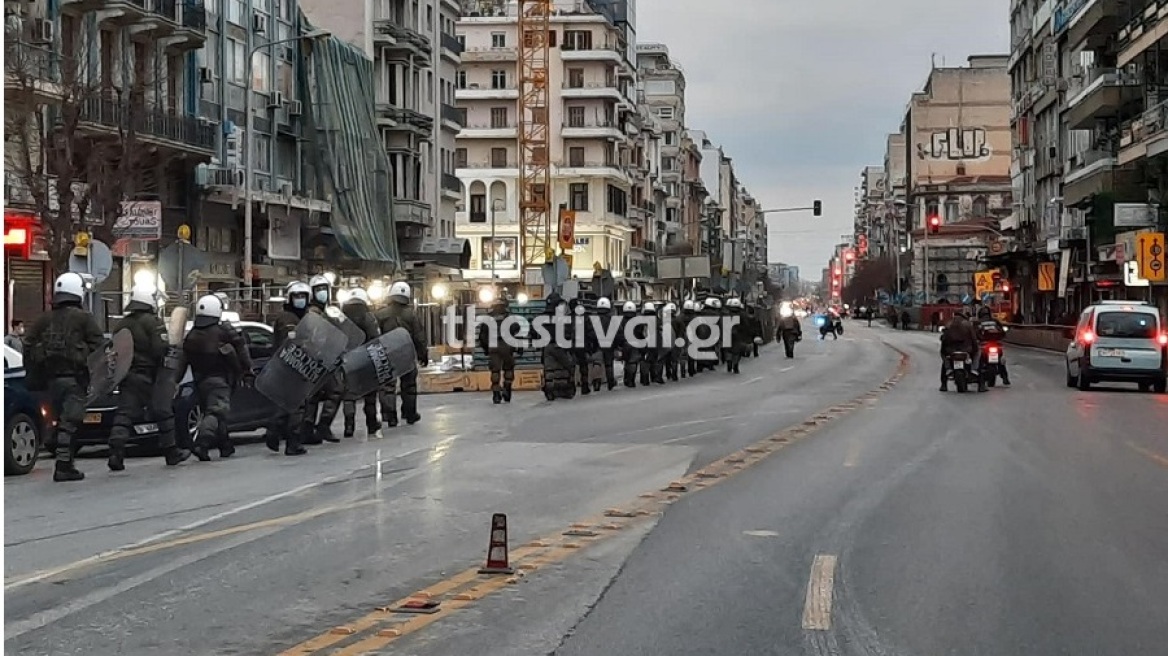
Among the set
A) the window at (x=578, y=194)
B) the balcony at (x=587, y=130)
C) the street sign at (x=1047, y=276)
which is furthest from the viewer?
the window at (x=578, y=194)

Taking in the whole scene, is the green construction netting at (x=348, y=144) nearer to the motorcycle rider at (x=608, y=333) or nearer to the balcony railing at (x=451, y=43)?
the balcony railing at (x=451, y=43)

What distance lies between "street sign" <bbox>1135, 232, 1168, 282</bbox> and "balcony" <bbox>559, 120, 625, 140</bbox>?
62905 mm

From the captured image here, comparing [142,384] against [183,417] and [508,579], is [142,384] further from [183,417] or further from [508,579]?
[508,579]

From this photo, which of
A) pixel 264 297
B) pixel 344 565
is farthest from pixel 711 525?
pixel 264 297

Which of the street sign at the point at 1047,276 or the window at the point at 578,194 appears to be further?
the window at the point at 578,194

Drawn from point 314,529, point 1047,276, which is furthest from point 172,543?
point 1047,276

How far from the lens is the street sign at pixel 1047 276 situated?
72188mm

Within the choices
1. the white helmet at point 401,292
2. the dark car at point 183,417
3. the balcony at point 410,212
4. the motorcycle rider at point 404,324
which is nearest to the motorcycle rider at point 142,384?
the dark car at point 183,417

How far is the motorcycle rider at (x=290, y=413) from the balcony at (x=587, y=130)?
8615 cm

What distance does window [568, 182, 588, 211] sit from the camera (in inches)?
4166

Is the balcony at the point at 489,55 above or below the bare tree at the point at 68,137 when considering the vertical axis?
above

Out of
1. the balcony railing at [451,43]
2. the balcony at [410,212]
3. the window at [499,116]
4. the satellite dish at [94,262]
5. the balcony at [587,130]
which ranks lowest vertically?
the satellite dish at [94,262]

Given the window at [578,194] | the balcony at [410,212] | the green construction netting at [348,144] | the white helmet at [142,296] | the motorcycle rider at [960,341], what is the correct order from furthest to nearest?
1. the window at [578,194]
2. the balcony at [410,212]
3. the green construction netting at [348,144]
4. the motorcycle rider at [960,341]
5. the white helmet at [142,296]

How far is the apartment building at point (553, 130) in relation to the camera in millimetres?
105062
